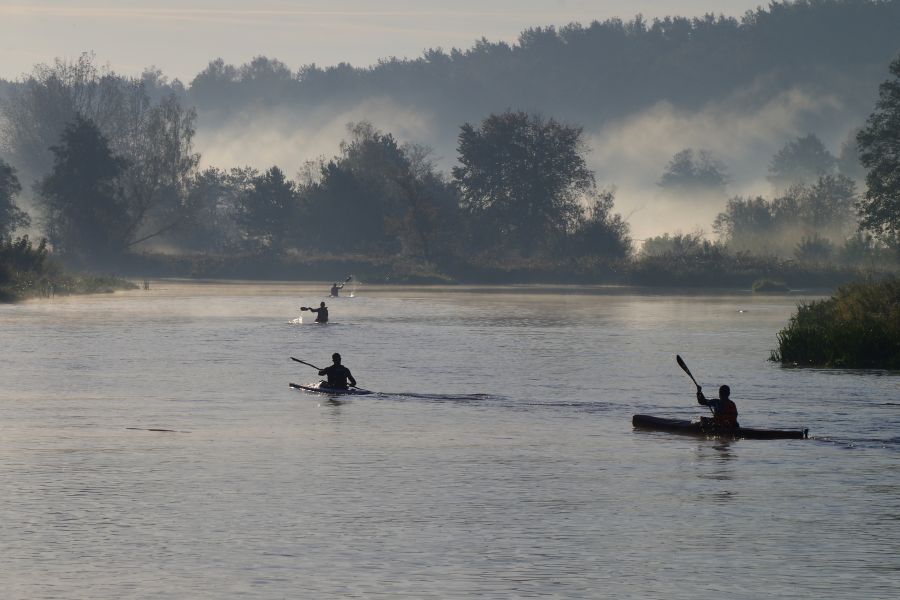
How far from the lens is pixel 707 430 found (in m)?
30.5

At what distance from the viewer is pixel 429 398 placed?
127 ft

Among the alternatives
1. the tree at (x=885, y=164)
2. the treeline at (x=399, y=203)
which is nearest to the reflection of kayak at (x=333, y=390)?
the tree at (x=885, y=164)

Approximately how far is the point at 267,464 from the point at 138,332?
38474mm

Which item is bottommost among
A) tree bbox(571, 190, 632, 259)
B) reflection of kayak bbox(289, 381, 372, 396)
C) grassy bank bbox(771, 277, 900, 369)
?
reflection of kayak bbox(289, 381, 372, 396)

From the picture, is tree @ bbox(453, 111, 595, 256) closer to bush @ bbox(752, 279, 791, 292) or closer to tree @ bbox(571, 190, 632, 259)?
tree @ bbox(571, 190, 632, 259)

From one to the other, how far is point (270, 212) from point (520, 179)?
2482cm

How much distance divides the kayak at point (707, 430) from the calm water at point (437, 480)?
8.7 inches

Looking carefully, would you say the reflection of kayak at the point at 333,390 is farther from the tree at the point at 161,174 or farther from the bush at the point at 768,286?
the tree at the point at 161,174

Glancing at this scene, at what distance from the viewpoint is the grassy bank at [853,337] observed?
47.1 m

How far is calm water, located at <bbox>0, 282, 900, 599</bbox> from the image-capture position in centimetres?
1831

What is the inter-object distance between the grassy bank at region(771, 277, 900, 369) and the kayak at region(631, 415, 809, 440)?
1686 centimetres

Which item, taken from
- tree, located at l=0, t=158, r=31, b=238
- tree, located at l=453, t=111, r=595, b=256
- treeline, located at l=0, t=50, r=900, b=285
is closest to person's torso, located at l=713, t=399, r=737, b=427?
tree, located at l=0, t=158, r=31, b=238

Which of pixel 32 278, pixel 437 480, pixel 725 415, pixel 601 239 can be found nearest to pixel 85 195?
pixel 32 278

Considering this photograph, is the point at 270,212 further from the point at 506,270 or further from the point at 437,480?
the point at 437,480
